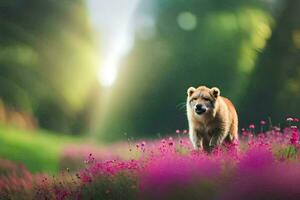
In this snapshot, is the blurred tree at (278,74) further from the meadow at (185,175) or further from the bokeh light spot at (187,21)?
the bokeh light spot at (187,21)

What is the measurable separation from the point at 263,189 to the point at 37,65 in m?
2.93

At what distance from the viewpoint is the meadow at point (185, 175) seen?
3588 millimetres

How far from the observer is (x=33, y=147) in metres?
5.53

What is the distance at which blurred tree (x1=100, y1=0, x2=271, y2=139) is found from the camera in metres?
5.23

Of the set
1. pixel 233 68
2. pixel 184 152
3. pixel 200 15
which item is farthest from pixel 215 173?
pixel 200 15

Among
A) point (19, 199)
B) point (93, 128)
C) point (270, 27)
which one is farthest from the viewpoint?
point (93, 128)

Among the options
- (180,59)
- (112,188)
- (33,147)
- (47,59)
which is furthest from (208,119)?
(47,59)

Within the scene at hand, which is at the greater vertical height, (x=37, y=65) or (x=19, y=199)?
(x=37, y=65)

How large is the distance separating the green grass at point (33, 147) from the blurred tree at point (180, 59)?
45 cm

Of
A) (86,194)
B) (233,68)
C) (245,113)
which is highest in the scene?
(233,68)

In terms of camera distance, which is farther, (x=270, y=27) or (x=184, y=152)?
(x=270, y=27)

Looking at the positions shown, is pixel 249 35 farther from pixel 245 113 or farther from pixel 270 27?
pixel 245 113

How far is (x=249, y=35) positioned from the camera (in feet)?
17.5

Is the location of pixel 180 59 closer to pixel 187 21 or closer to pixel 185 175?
pixel 187 21
